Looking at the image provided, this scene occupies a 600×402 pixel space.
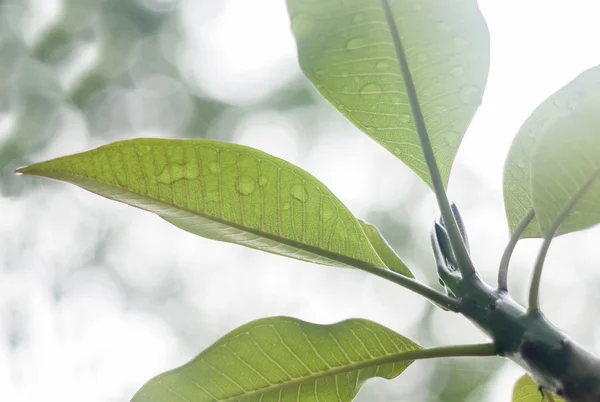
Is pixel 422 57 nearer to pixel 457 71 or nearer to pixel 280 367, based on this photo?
pixel 457 71

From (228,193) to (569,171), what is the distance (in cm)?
34

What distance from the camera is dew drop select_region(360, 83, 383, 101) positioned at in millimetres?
640

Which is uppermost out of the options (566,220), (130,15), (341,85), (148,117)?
(130,15)

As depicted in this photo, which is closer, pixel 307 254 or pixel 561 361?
pixel 561 361

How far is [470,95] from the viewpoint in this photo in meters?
0.64

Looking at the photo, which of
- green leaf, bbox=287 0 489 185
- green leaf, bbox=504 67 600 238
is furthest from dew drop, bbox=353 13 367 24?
green leaf, bbox=504 67 600 238

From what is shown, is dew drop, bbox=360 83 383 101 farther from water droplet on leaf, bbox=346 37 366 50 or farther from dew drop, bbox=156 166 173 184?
dew drop, bbox=156 166 173 184

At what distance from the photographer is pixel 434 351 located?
1.92 feet

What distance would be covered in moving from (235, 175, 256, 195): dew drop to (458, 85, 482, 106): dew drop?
0.24 meters

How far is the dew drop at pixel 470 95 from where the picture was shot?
2.09 ft

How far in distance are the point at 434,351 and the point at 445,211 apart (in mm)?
138

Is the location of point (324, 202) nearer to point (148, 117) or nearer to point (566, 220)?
point (566, 220)

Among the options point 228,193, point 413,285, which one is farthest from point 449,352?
point 228,193

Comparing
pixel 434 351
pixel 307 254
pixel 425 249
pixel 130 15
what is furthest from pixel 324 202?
pixel 130 15
